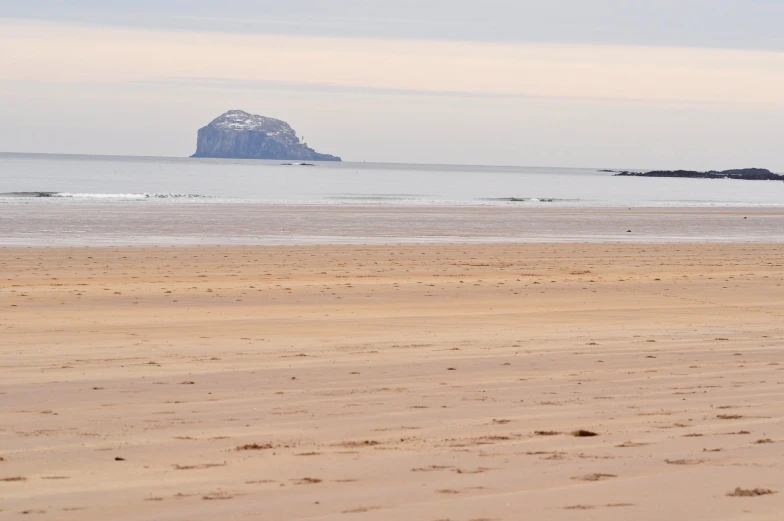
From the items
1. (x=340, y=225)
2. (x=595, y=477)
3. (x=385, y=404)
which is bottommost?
(x=340, y=225)

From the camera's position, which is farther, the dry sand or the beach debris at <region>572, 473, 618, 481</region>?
A: the beach debris at <region>572, 473, 618, 481</region>

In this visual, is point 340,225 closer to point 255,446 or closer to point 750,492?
point 255,446

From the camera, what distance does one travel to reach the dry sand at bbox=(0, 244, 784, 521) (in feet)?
15.2

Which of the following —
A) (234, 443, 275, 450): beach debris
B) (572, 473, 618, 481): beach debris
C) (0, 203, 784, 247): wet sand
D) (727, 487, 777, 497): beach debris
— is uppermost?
(727, 487, 777, 497): beach debris

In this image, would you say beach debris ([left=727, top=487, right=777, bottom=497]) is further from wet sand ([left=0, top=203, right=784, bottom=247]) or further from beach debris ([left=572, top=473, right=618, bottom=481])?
wet sand ([left=0, top=203, right=784, bottom=247])

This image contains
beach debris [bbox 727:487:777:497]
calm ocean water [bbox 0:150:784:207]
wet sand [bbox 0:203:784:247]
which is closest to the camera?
beach debris [bbox 727:487:777:497]

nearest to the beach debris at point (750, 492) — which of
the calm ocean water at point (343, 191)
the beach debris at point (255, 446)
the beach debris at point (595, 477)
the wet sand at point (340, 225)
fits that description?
the beach debris at point (595, 477)

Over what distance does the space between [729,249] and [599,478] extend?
23877 millimetres

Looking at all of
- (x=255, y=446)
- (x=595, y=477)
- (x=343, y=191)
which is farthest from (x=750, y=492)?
(x=343, y=191)

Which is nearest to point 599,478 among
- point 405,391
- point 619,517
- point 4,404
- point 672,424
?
point 619,517

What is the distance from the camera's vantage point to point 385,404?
695cm

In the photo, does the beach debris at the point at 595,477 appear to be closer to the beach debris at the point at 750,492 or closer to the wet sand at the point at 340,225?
the beach debris at the point at 750,492

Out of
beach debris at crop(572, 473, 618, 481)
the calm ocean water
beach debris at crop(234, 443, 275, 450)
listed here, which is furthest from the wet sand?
beach debris at crop(572, 473, 618, 481)

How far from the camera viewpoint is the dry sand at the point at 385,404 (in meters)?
4.62
